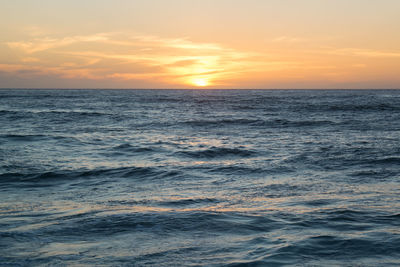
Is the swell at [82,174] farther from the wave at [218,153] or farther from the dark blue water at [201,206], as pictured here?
the wave at [218,153]

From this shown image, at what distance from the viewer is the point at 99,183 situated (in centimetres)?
789

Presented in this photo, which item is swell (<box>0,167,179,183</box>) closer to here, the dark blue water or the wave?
the dark blue water

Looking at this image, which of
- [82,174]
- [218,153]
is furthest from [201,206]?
[218,153]

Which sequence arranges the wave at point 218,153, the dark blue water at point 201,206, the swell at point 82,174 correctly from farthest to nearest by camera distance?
the wave at point 218,153
the swell at point 82,174
the dark blue water at point 201,206

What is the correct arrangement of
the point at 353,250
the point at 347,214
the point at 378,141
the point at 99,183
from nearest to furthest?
the point at 353,250 < the point at 347,214 < the point at 99,183 < the point at 378,141

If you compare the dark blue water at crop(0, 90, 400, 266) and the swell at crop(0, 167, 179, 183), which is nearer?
the dark blue water at crop(0, 90, 400, 266)

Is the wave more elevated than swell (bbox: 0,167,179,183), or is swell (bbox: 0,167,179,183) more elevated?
the wave

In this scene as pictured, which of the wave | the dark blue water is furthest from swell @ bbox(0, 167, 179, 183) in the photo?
the wave

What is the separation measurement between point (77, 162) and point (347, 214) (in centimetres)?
753

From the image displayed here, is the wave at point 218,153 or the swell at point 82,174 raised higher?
the wave at point 218,153

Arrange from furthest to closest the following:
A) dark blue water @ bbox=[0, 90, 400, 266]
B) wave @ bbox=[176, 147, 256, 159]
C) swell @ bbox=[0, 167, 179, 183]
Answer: wave @ bbox=[176, 147, 256, 159]
swell @ bbox=[0, 167, 179, 183]
dark blue water @ bbox=[0, 90, 400, 266]

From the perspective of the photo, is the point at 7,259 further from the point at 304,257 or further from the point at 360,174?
the point at 360,174

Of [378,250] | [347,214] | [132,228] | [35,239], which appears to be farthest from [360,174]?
[35,239]

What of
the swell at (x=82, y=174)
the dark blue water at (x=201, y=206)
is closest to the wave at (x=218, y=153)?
the dark blue water at (x=201, y=206)
